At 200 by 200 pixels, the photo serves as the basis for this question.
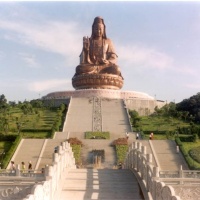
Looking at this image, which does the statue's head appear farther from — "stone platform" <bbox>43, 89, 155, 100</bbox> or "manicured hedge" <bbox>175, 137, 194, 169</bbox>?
"manicured hedge" <bbox>175, 137, 194, 169</bbox>

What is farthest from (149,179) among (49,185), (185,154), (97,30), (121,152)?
(97,30)

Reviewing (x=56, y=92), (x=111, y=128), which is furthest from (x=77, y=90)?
(x=111, y=128)

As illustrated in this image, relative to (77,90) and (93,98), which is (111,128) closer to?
(93,98)

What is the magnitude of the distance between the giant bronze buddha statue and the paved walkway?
3067 centimetres

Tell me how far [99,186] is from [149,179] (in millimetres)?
1537

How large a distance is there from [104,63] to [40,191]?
38.1 m

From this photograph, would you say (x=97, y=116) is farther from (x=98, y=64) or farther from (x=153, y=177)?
(x=153, y=177)

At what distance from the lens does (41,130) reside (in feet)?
103

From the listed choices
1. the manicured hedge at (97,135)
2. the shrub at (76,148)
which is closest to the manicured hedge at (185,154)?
the manicured hedge at (97,135)

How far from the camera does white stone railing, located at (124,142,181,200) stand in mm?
7913

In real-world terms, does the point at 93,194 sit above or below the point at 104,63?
below

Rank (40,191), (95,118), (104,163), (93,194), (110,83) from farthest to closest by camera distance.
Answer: (110,83) < (95,118) < (104,163) < (93,194) < (40,191)

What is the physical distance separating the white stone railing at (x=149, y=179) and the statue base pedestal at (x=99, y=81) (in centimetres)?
2900

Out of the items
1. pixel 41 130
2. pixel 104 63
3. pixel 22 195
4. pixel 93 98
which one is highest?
pixel 104 63
